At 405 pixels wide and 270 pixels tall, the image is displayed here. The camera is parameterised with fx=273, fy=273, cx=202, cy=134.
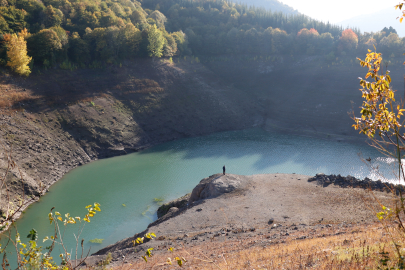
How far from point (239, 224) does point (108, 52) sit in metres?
44.9

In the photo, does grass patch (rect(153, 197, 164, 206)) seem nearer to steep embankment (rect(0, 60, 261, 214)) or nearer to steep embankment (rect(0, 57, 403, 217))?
steep embankment (rect(0, 57, 403, 217))

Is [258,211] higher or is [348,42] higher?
[348,42]

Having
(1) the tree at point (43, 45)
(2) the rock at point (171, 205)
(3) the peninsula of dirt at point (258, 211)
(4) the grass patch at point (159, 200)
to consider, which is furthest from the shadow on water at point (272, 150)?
(1) the tree at point (43, 45)

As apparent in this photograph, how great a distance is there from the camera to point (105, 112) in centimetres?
4422

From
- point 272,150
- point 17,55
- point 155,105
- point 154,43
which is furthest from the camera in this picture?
point 154,43

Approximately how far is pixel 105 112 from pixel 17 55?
13973mm

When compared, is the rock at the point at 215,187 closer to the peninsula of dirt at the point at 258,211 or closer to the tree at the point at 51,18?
the peninsula of dirt at the point at 258,211

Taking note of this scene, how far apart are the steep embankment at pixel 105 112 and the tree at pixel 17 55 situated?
1.55 meters

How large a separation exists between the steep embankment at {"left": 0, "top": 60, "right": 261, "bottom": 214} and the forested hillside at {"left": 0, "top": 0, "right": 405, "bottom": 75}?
354 centimetres

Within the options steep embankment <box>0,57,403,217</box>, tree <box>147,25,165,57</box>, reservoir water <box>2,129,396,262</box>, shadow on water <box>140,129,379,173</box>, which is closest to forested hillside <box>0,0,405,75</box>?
tree <box>147,25,165,57</box>

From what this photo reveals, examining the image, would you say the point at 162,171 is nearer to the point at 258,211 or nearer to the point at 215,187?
the point at 215,187

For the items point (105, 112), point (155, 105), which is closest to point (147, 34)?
point (155, 105)

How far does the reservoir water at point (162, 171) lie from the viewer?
940 inches

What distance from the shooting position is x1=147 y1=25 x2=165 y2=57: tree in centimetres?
5719
